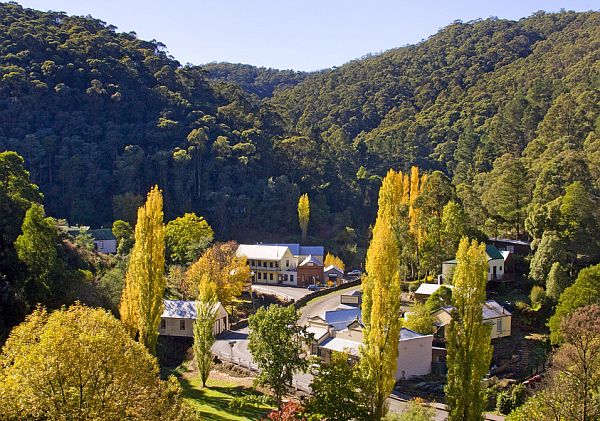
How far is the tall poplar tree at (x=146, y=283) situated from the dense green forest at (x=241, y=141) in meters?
31.1

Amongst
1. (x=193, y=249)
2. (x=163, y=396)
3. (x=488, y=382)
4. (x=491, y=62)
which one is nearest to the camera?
(x=163, y=396)

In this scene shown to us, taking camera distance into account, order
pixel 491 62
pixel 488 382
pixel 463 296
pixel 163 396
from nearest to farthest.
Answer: pixel 163 396, pixel 463 296, pixel 488 382, pixel 491 62

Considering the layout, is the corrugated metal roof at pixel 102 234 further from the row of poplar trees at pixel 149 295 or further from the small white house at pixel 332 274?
the row of poplar trees at pixel 149 295

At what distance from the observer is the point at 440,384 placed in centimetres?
3269

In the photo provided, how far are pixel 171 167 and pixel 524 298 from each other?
4964cm

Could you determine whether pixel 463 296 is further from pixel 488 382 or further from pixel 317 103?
pixel 317 103

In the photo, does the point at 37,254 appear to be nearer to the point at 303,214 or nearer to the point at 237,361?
the point at 237,361

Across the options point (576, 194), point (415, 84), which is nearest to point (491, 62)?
point (415, 84)

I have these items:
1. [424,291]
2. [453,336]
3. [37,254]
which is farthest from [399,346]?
[37,254]

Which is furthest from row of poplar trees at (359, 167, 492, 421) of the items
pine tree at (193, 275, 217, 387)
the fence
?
the fence

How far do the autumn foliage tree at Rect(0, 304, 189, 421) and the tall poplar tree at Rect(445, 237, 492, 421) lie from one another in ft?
40.1

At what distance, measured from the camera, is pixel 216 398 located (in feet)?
94.6

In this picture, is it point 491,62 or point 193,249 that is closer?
point 193,249

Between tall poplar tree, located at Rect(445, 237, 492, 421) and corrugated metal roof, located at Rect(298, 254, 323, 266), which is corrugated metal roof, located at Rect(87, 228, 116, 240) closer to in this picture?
corrugated metal roof, located at Rect(298, 254, 323, 266)
